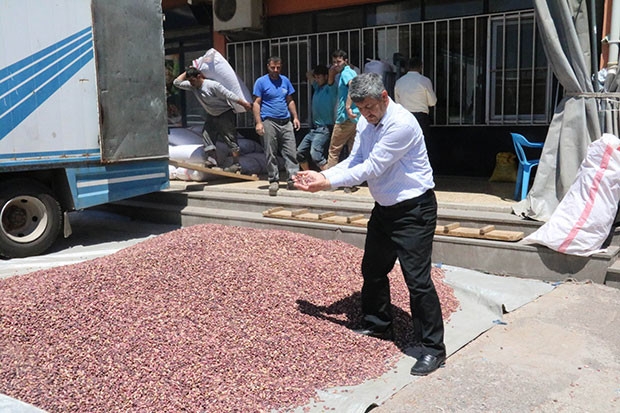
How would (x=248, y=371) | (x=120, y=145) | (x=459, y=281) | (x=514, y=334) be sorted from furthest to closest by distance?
(x=120, y=145)
(x=459, y=281)
(x=514, y=334)
(x=248, y=371)

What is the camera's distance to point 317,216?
23.4 feet

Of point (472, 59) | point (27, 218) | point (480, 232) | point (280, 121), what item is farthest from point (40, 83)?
point (472, 59)

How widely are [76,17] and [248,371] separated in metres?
5.08

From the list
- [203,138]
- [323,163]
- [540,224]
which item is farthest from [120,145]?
[540,224]

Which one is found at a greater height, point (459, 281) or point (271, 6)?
point (271, 6)

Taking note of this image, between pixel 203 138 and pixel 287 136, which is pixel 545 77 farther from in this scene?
pixel 203 138

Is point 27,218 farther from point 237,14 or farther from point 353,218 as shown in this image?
point 237,14

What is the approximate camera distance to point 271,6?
34.6 feet

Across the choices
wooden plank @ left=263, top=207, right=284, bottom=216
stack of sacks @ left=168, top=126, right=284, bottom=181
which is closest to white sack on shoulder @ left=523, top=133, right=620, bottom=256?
wooden plank @ left=263, top=207, right=284, bottom=216

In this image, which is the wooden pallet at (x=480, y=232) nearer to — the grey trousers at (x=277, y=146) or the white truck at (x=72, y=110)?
the grey trousers at (x=277, y=146)

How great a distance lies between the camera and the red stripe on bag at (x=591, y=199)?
5.41m

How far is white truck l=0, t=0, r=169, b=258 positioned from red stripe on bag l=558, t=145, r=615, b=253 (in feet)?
16.5

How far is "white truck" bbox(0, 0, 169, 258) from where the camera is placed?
6.56 metres

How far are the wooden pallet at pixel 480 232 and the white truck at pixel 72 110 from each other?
3.87 metres
